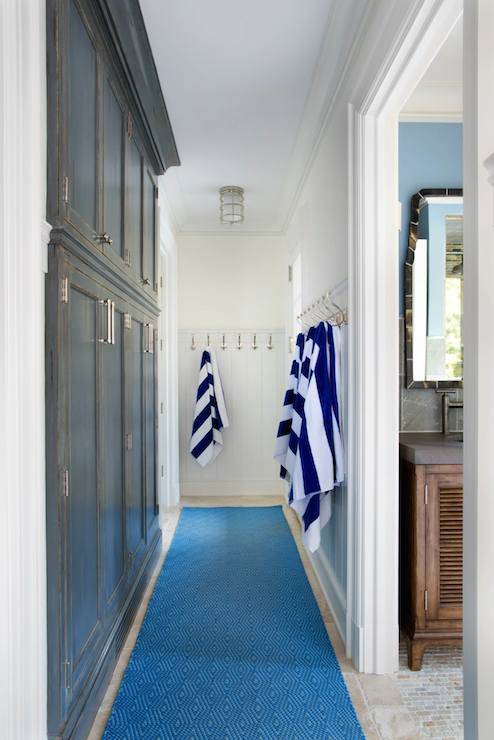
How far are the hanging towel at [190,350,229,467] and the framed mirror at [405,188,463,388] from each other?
248 centimetres

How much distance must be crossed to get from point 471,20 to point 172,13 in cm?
134

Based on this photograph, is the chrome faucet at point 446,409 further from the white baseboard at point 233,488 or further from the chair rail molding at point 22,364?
the white baseboard at point 233,488

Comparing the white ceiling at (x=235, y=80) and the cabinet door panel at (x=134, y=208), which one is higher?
the white ceiling at (x=235, y=80)

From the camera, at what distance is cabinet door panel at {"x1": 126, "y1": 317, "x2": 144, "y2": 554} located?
245 centimetres

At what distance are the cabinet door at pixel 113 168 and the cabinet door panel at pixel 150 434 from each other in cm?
84

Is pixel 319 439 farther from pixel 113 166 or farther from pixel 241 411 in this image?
pixel 241 411

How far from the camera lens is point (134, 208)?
256 centimetres

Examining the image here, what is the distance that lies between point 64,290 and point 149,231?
159 cm

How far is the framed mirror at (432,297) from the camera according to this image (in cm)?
258

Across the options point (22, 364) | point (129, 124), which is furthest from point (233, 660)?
point (129, 124)

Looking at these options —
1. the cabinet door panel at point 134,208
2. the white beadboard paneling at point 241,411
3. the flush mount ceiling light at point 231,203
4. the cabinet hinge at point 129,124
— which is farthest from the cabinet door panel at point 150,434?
the white beadboard paneling at point 241,411

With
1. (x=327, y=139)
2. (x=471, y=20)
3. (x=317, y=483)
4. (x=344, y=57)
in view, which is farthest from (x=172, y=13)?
(x=317, y=483)

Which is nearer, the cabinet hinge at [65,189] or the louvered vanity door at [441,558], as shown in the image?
the cabinet hinge at [65,189]

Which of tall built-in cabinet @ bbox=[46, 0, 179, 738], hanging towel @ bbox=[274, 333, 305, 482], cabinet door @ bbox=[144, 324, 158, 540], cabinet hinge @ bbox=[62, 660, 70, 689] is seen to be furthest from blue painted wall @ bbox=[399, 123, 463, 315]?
cabinet hinge @ bbox=[62, 660, 70, 689]
